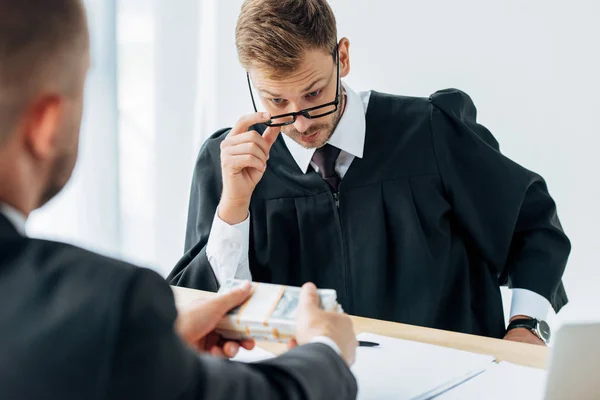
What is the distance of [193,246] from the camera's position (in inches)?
67.8

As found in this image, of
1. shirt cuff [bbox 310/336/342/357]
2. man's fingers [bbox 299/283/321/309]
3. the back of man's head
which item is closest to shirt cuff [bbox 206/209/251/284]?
man's fingers [bbox 299/283/321/309]

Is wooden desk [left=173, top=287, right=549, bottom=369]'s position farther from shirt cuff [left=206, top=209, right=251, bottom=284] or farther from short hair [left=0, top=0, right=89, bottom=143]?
short hair [left=0, top=0, right=89, bottom=143]

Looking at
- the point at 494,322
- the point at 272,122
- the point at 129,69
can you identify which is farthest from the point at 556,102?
the point at 129,69

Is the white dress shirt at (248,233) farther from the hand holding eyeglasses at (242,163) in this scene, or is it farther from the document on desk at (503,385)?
the document on desk at (503,385)

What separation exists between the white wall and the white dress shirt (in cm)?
63

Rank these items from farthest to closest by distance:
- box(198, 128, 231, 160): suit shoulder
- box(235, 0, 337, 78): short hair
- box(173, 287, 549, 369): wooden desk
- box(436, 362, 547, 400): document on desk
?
box(198, 128, 231, 160): suit shoulder, box(235, 0, 337, 78): short hair, box(173, 287, 549, 369): wooden desk, box(436, 362, 547, 400): document on desk

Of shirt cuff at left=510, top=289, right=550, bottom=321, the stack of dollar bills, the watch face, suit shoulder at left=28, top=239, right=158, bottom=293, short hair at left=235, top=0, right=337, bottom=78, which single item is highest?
short hair at left=235, top=0, right=337, bottom=78

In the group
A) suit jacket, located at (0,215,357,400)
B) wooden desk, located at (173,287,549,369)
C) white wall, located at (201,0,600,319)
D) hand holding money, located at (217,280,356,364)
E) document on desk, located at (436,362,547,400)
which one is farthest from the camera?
white wall, located at (201,0,600,319)

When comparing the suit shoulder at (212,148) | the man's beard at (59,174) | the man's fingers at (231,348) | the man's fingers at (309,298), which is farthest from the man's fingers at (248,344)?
the suit shoulder at (212,148)

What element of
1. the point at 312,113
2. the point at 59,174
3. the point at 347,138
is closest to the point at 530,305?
the point at 347,138

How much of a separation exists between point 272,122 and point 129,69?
1.10m

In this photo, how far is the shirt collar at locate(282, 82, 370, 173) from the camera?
167 centimetres

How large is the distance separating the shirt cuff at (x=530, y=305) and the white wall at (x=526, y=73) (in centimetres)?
61

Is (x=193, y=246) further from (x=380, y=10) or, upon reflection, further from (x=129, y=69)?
(x=380, y=10)
